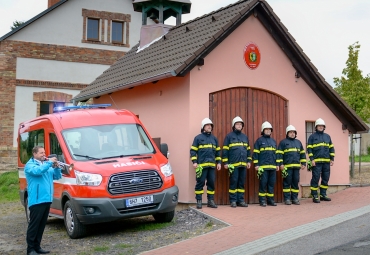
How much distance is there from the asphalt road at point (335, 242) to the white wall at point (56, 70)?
15.9 m

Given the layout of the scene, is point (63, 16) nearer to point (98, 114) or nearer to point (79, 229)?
point (98, 114)

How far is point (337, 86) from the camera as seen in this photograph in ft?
72.3

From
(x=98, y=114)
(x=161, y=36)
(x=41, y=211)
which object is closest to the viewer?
(x=41, y=211)

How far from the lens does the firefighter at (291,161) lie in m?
12.8

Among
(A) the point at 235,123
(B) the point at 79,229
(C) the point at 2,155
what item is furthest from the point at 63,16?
(B) the point at 79,229

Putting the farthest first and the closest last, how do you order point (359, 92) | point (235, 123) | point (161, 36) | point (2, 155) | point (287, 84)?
point (2, 155), point (359, 92), point (161, 36), point (287, 84), point (235, 123)

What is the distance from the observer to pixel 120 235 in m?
9.90

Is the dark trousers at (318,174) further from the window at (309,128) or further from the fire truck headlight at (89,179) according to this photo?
the fire truck headlight at (89,179)

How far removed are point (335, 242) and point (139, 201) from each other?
3.51 m

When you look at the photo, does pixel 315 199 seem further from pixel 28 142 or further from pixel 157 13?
pixel 157 13

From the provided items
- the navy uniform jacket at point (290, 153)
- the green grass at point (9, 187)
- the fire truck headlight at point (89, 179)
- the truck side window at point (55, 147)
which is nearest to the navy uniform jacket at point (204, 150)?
the navy uniform jacket at point (290, 153)

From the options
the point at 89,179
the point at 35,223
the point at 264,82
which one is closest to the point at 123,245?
the point at 89,179

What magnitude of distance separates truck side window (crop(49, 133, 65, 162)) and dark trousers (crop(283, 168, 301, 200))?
5.52 metres

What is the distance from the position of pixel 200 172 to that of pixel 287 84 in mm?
4024
